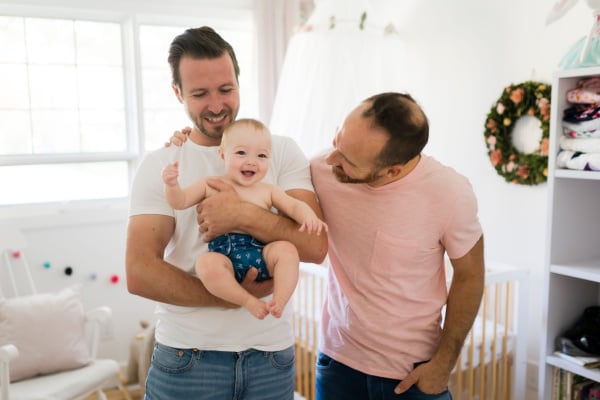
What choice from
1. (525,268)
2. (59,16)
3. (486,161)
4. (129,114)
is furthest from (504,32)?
(59,16)

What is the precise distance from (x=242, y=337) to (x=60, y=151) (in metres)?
2.38

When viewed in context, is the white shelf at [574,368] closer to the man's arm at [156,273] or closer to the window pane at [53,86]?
the man's arm at [156,273]

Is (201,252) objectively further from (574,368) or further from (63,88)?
(63,88)

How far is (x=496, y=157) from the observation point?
2762 millimetres

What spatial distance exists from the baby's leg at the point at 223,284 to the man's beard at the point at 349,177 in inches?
14.0

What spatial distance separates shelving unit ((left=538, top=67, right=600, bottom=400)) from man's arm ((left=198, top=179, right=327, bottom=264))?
117 cm

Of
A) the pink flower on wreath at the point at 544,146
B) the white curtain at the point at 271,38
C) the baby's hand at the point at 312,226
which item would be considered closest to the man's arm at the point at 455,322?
the baby's hand at the point at 312,226

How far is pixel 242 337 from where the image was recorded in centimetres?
129

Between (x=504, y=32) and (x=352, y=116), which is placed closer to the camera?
(x=352, y=116)

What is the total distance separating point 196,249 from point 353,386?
0.54m

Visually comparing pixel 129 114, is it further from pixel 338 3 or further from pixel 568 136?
pixel 568 136

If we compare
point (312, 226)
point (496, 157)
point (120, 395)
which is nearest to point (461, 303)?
point (312, 226)

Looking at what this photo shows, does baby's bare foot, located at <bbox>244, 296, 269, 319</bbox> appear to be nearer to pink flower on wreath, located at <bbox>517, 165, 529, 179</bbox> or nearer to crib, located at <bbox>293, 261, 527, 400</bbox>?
crib, located at <bbox>293, 261, 527, 400</bbox>

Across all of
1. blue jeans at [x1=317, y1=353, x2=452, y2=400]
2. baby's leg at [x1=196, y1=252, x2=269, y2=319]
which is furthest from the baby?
blue jeans at [x1=317, y1=353, x2=452, y2=400]
